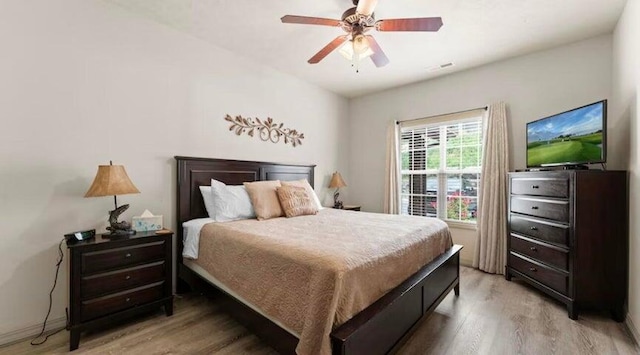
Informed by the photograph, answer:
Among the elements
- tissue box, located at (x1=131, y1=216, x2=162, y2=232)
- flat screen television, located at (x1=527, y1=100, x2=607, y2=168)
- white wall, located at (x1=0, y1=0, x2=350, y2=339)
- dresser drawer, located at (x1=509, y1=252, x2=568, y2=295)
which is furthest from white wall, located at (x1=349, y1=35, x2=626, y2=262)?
tissue box, located at (x1=131, y1=216, x2=162, y2=232)

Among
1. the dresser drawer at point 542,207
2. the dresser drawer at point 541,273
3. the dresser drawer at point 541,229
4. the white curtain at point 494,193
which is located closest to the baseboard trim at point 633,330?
the dresser drawer at point 541,273

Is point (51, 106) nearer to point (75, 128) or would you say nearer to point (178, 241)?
point (75, 128)

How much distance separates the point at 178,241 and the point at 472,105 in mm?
4055

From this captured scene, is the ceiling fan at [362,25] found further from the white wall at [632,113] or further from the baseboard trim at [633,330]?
the baseboard trim at [633,330]

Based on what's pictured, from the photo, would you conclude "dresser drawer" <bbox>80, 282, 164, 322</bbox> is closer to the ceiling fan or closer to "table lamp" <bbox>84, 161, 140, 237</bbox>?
"table lamp" <bbox>84, 161, 140, 237</bbox>

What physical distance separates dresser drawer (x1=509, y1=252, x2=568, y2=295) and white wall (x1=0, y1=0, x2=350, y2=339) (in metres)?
3.54

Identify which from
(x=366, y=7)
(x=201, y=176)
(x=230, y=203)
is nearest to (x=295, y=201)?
(x=230, y=203)

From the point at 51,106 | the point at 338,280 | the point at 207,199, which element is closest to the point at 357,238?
the point at 338,280

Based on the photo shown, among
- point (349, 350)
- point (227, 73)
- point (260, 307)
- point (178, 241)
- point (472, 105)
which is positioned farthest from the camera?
point (472, 105)

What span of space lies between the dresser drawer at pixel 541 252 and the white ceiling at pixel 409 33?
218cm

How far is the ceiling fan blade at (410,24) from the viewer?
195 cm

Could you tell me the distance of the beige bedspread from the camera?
135 centimetres

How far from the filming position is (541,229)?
8.66ft

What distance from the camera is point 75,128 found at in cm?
221
